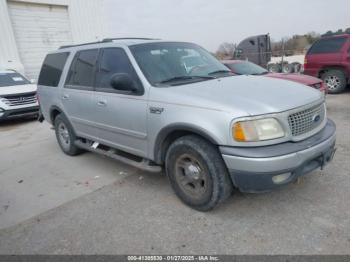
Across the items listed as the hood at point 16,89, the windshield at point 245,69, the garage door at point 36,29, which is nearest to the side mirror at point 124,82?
the windshield at point 245,69

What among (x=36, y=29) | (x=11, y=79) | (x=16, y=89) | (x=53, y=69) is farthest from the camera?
(x=36, y=29)

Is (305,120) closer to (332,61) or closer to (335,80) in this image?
(332,61)

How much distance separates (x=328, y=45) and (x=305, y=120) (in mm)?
8346

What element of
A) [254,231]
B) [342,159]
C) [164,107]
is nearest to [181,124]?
[164,107]

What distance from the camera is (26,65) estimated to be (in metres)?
13.8

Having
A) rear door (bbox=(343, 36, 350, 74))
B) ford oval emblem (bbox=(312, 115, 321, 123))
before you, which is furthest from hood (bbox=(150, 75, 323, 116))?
rear door (bbox=(343, 36, 350, 74))

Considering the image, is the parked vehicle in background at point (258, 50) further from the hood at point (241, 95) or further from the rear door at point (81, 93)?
the hood at point (241, 95)

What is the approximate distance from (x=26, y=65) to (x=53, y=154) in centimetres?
992

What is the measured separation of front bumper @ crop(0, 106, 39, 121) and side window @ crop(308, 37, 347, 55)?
378 inches

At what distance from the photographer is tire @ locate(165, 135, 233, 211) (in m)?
2.85

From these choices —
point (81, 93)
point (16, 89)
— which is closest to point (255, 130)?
point (81, 93)

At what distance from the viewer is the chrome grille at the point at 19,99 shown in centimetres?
895

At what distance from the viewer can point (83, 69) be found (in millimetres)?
4527

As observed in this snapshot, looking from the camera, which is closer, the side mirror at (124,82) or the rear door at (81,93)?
the side mirror at (124,82)
